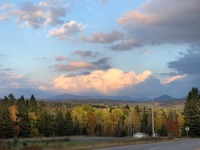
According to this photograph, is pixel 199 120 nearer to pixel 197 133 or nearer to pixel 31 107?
pixel 197 133

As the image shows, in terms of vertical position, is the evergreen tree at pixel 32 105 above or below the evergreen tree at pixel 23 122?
above

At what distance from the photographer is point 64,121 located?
11719 cm

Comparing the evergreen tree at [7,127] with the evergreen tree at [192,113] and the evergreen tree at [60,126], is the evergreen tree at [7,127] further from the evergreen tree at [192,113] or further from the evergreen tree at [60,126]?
the evergreen tree at [192,113]

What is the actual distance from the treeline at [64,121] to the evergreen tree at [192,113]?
3294 centimetres

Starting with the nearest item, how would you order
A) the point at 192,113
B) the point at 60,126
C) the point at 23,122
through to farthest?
the point at 192,113, the point at 23,122, the point at 60,126

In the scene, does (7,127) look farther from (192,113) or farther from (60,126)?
(192,113)

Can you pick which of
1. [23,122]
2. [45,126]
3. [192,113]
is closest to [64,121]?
[45,126]

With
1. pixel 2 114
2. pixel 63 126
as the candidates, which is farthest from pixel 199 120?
pixel 2 114

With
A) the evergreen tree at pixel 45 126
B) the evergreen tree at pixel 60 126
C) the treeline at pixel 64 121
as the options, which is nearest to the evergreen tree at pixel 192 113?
the treeline at pixel 64 121

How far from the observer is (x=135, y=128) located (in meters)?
160

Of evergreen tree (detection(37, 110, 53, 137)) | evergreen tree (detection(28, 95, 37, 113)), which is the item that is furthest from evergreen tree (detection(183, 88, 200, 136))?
evergreen tree (detection(28, 95, 37, 113))

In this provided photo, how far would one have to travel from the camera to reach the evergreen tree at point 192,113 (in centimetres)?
9419

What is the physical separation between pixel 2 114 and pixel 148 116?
69081mm

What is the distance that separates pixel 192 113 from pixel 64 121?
3948cm
